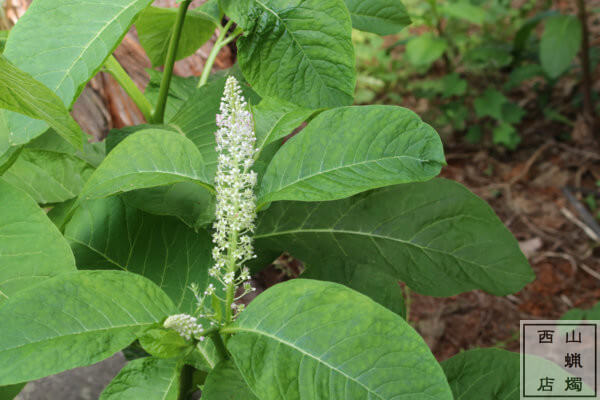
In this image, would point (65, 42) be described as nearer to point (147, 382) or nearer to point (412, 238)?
point (147, 382)

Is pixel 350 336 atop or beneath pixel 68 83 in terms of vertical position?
beneath

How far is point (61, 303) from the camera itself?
621 mm

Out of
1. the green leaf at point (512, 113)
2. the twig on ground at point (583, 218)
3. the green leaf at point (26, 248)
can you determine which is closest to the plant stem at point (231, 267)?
the green leaf at point (26, 248)

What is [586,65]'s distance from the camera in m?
2.92

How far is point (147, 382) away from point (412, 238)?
1.70 ft

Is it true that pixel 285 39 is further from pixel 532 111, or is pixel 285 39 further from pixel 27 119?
pixel 532 111

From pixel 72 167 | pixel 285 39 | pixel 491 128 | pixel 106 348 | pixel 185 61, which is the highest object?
pixel 491 128

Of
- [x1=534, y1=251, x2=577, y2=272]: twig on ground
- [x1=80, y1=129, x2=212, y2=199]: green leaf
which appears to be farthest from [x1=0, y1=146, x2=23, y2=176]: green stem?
[x1=534, y1=251, x2=577, y2=272]: twig on ground

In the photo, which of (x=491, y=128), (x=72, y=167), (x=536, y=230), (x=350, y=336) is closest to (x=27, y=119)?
(x=72, y=167)

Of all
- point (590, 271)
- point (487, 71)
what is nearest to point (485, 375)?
point (590, 271)

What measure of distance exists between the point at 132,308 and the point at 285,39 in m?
0.47

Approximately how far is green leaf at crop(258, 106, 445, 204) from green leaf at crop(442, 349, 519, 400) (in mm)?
412

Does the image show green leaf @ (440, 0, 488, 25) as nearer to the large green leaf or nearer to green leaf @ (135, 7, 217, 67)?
green leaf @ (135, 7, 217, 67)

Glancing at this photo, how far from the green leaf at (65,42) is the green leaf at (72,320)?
0.24 metres
